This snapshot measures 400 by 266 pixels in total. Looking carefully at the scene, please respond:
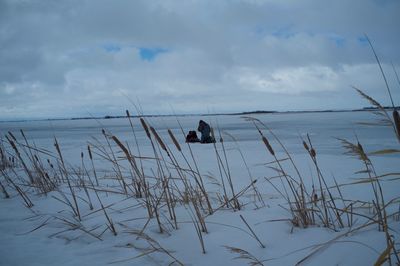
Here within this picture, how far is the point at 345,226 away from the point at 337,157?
18.3 ft

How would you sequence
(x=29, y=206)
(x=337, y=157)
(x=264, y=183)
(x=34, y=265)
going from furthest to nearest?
(x=337, y=157) → (x=264, y=183) → (x=29, y=206) → (x=34, y=265)

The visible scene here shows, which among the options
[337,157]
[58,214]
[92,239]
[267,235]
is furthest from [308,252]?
[337,157]

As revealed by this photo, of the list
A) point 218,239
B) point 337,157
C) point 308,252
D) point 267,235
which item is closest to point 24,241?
point 218,239

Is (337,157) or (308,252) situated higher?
(308,252)

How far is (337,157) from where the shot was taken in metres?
6.45

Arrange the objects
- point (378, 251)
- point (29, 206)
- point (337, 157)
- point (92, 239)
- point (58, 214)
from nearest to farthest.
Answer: point (378, 251), point (92, 239), point (58, 214), point (29, 206), point (337, 157)

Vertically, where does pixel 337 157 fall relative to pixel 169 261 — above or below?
below

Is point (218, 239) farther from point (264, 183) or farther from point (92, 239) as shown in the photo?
point (264, 183)

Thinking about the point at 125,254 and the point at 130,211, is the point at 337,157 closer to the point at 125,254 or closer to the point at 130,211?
the point at 130,211

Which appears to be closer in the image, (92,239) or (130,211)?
(92,239)

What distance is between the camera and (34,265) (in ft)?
4.10

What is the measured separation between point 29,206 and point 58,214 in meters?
0.51

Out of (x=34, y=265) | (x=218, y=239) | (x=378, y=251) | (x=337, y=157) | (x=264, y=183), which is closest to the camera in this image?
(x=378, y=251)

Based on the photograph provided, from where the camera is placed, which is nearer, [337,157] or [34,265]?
[34,265]
